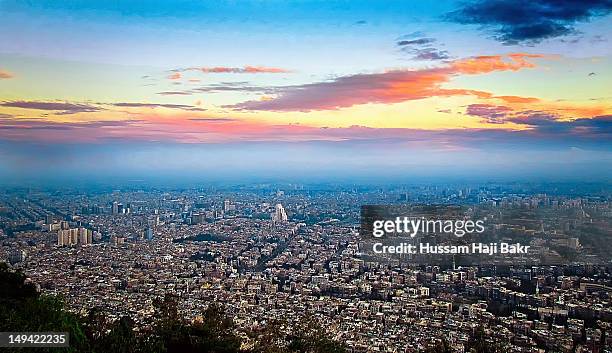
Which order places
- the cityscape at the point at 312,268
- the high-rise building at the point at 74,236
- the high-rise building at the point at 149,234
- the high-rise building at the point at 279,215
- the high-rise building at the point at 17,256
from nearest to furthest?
1. the cityscape at the point at 312,268
2. the high-rise building at the point at 17,256
3. the high-rise building at the point at 74,236
4. the high-rise building at the point at 149,234
5. the high-rise building at the point at 279,215

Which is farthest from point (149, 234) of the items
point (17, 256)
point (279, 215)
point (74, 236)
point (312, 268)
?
point (312, 268)

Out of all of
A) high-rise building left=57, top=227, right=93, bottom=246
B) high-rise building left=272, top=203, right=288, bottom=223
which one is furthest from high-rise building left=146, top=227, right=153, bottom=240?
high-rise building left=272, top=203, right=288, bottom=223

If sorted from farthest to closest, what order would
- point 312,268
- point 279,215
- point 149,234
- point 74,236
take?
point 279,215
point 149,234
point 74,236
point 312,268

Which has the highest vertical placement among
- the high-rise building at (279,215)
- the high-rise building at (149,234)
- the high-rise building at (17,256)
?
the high-rise building at (279,215)

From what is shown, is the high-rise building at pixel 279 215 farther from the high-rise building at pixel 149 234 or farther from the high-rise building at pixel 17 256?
the high-rise building at pixel 17 256

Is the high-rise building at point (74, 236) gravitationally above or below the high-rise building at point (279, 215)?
below

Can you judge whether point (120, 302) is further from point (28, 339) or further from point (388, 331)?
point (28, 339)

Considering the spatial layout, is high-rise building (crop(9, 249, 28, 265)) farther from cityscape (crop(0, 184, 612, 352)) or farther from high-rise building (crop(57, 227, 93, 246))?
high-rise building (crop(57, 227, 93, 246))

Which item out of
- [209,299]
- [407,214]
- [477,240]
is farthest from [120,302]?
[477,240]

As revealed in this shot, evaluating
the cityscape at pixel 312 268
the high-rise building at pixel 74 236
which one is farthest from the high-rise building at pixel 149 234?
the high-rise building at pixel 74 236

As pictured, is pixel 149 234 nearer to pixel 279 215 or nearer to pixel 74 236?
pixel 74 236

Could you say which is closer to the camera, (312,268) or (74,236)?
(312,268)

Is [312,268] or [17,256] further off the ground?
[17,256]
